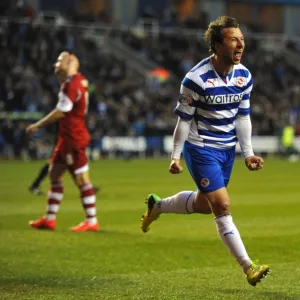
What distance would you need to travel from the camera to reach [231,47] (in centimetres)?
791

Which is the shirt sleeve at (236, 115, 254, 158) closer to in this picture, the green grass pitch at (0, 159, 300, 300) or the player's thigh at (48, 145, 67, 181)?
the green grass pitch at (0, 159, 300, 300)

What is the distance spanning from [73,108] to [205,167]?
466 centimetres

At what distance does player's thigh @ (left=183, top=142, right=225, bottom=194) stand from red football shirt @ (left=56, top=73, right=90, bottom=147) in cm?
419

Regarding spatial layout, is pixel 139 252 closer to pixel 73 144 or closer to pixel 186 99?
pixel 73 144

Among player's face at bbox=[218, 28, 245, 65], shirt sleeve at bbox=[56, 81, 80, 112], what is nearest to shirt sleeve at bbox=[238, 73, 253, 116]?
player's face at bbox=[218, 28, 245, 65]

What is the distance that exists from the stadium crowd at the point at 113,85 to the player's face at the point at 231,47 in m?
23.6

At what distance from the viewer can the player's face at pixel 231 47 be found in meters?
7.91

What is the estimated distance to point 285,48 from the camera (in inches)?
2041

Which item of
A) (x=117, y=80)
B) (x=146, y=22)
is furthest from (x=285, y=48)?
(x=117, y=80)

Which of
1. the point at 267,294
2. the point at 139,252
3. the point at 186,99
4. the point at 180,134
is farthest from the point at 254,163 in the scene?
the point at 139,252

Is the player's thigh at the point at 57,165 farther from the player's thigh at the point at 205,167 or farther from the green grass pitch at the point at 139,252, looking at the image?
the player's thigh at the point at 205,167

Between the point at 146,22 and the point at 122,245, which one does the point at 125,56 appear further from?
the point at 122,245

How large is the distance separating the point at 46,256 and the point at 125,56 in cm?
3512

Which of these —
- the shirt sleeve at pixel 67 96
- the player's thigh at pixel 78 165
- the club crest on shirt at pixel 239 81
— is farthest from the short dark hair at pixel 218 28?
the player's thigh at pixel 78 165
